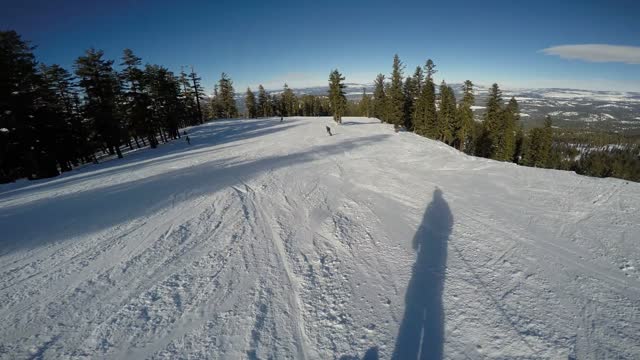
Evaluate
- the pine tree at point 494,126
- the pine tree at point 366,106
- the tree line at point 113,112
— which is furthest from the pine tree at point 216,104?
the pine tree at point 494,126

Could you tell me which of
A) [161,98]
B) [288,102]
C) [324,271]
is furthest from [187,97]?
[324,271]

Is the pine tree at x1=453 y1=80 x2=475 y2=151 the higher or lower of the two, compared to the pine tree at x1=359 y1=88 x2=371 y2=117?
lower

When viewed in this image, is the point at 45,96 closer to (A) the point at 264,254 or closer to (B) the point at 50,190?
(B) the point at 50,190

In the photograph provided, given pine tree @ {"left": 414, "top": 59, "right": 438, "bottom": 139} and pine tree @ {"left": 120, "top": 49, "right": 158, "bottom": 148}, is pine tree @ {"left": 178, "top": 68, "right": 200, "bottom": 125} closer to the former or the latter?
pine tree @ {"left": 120, "top": 49, "right": 158, "bottom": 148}

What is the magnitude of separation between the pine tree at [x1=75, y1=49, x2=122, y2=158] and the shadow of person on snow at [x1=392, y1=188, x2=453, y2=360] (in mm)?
29735

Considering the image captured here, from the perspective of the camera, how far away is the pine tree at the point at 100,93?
24812mm

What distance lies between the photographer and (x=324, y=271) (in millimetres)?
7074

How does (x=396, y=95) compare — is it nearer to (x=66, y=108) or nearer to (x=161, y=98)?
(x=161, y=98)

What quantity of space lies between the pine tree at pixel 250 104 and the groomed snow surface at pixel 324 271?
63.5m

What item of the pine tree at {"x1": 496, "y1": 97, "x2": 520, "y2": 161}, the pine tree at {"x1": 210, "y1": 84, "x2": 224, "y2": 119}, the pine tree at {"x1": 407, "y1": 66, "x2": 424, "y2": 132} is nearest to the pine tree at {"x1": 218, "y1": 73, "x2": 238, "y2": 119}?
the pine tree at {"x1": 210, "y1": 84, "x2": 224, "y2": 119}

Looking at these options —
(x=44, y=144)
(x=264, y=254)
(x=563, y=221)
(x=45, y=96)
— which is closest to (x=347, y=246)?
(x=264, y=254)

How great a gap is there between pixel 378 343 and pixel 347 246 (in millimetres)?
3394

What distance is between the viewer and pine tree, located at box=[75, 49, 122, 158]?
24.8 meters

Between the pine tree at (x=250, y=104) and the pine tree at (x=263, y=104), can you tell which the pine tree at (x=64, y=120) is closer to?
the pine tree at (x=250, y=104)
